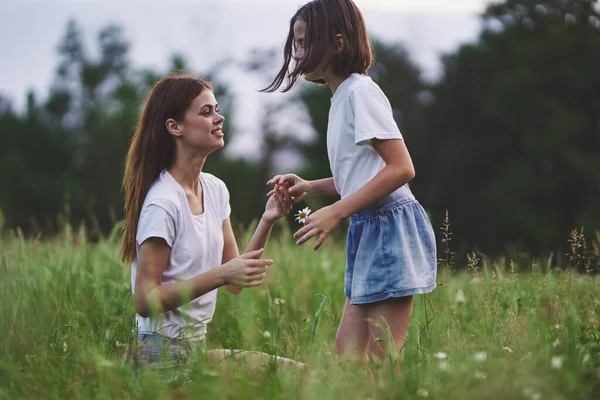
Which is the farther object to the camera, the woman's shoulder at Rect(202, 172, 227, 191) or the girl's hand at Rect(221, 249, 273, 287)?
the woman's shoulder at Rect(202, 172, 227, 191)

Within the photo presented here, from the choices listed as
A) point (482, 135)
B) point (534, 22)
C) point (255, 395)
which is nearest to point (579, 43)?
point (534, 22)

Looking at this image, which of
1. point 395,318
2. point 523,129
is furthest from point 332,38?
point 523,129

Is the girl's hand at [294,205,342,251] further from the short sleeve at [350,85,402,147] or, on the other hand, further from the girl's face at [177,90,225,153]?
the girl's face at [177,90,225,153]

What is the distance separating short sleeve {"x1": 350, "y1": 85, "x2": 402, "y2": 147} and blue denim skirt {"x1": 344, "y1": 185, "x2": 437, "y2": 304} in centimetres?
28

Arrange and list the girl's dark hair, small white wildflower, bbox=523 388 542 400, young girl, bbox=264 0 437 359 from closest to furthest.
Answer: small white wildflower, bbox=523 388 542 400 < young girl, bbox=264 0 437 359 < the girl's dark hair

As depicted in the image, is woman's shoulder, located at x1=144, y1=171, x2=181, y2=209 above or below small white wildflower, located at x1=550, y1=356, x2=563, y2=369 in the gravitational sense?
above

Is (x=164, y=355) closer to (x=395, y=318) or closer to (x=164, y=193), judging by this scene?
(x=164, y=193)

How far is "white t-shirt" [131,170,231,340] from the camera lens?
3.04 metres

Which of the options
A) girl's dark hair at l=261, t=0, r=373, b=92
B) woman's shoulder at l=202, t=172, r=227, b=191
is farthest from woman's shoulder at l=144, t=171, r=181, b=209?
girl's dark hair at l=261, t=0, r=373, b=92

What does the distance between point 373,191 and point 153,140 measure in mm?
1088

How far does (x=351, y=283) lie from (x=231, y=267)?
54 cm

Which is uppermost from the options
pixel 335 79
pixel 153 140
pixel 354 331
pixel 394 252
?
pixel 335 79

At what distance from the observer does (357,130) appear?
9.48ft

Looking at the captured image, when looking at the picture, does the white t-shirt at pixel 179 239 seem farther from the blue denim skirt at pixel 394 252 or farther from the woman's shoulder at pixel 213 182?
the blue denim skirt at pixel 394 252
